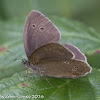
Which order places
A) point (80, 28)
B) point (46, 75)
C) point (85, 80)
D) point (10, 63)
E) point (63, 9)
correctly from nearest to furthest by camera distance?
point (85, 80), point (46, 75), point (10, 63), point (80, 28), point (63, 9)

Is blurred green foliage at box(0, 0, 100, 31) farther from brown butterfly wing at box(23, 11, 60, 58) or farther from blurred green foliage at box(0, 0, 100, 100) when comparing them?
brown butterfly wing at box(23, 11, 60, 58)

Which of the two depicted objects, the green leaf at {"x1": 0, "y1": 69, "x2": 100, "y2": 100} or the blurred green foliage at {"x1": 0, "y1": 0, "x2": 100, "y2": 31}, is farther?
the blurred green foliage at {"x1": 0, "y1": 0, "x2": 100, "y2": 31}

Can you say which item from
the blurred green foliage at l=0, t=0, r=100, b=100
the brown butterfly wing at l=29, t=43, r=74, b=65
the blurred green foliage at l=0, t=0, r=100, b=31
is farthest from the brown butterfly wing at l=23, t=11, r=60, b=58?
the blurred green foliage at l=0, t=0, r=100, b=31

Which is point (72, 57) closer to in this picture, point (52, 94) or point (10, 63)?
point (52, 94)

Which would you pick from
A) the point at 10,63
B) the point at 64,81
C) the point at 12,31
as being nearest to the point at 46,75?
the point at 64,81

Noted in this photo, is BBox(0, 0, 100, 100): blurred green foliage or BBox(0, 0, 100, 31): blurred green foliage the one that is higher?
BBox(0, 0, 100, 31): blurred green foliage
